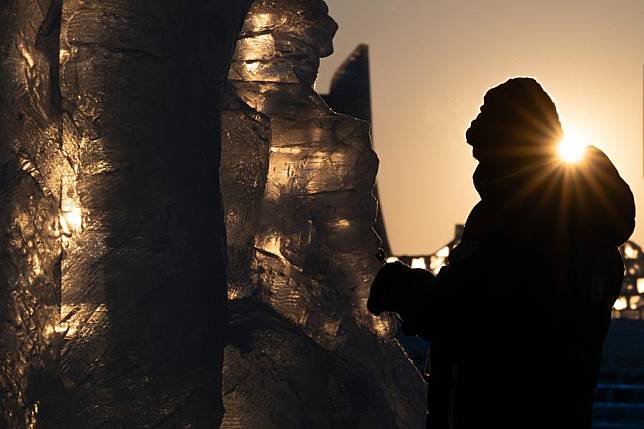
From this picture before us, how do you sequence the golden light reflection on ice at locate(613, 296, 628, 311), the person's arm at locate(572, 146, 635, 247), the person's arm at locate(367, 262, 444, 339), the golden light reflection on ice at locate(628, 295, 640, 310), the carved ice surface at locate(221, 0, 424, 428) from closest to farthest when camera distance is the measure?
the person's arm at locate(367, 262, 444, 339) < the person's arm at locate(572, 146, 635, 247) < the carved ice surface at locate(221, 0, 424, 428) < the golden light reflection on ice at locate(628, 295, 640, 310) < the golden light reflection on ice at locate(613, 296, 628, 311)

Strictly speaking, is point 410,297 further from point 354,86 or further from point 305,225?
point 354,86

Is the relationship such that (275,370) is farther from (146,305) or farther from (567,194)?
(567,194)

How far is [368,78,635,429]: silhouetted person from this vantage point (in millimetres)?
2990

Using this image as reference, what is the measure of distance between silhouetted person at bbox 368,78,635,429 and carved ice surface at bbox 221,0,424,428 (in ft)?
12.7

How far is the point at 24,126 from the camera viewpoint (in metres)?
6.21

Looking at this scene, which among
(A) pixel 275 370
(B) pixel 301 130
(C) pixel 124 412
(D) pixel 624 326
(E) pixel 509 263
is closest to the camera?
(E) pixel 509 263

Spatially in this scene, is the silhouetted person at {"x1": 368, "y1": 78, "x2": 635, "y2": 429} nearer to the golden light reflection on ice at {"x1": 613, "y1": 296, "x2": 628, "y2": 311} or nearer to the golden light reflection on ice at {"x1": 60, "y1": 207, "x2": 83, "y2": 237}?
the golden light reflection on ice at {"x1": 60, "y1": 207, "x2": 83, "y2": 237}

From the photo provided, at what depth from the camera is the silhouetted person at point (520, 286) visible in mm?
2990

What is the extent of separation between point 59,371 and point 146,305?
0.44 metres

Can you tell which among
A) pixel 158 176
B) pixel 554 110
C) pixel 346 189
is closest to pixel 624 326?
pixel 346 189

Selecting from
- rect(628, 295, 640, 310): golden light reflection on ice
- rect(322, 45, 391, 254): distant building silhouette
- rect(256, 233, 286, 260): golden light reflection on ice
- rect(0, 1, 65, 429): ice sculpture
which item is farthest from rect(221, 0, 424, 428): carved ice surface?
rect(628, 295, 640, 310): golden light reflection on ice

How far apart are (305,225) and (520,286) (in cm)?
439

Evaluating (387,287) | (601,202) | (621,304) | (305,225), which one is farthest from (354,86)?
(387,287)

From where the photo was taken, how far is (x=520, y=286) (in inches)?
118
